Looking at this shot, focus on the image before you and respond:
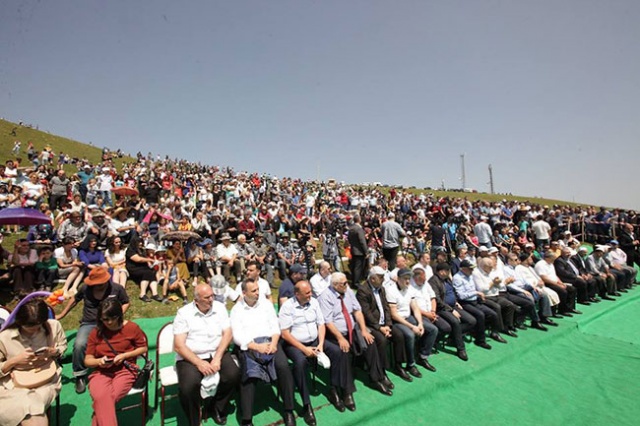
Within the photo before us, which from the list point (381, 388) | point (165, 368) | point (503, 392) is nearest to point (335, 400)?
point (381, 388)

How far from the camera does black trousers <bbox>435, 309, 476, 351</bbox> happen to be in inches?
211

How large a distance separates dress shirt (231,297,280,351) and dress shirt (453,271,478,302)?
3.90 metres

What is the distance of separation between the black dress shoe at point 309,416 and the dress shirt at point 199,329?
1276 mm

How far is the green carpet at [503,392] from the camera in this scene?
12.2 ft

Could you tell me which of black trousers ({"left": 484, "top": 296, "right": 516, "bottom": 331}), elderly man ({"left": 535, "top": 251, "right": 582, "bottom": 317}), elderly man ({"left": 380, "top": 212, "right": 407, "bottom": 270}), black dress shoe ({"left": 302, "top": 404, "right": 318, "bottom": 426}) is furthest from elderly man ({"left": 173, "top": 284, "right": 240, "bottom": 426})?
elderly man ({"left": 535, "top": 251, "right": 582, "bottom": 317})

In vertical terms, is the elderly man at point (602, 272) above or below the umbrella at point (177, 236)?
below

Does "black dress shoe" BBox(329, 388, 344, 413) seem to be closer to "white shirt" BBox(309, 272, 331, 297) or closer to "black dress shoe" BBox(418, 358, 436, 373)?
"black dress shoe" BBox(418, 358, 436, 373)

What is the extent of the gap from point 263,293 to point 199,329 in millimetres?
1798

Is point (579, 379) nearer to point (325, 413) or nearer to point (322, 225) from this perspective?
point (325, 413)

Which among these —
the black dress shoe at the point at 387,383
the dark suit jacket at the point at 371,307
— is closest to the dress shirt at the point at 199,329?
the dark suit jacket at the point at 371,307

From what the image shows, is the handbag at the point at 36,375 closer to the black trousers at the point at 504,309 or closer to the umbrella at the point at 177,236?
the umbrella at the point at 177,236

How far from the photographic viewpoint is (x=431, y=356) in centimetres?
526

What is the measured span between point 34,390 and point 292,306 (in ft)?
8.93

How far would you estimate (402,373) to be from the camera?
4574 mm
